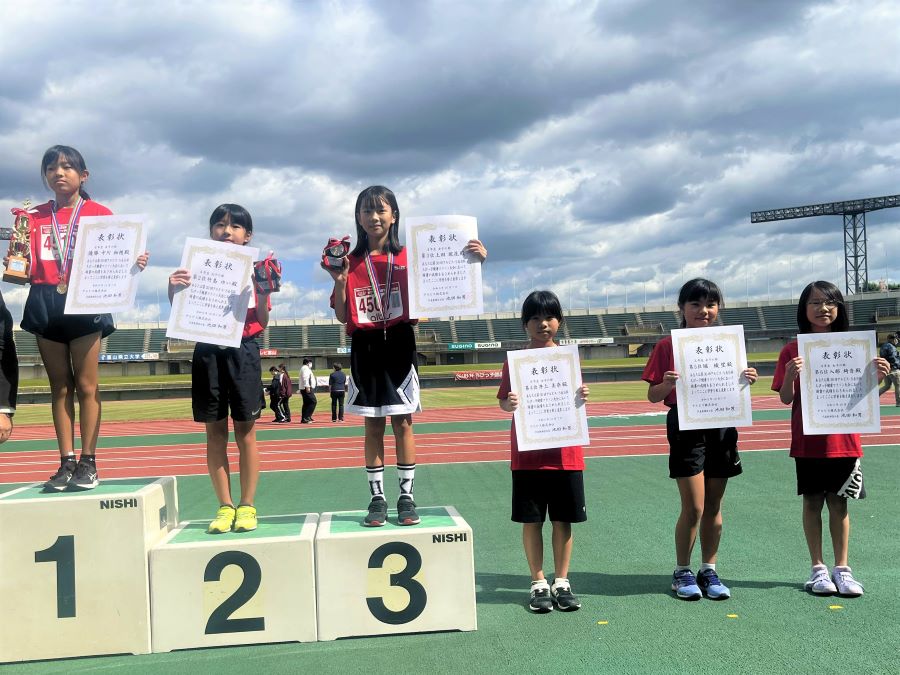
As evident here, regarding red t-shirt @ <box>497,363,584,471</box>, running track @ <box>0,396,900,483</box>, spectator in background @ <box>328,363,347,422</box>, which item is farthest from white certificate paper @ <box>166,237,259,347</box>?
spectator in background @ <box>328,363,347,422</box>

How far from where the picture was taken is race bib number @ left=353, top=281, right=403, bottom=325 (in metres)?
3.78

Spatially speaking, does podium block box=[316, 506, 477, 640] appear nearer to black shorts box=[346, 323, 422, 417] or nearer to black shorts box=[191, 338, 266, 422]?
black shorts box=[346, 323, 422, 417]

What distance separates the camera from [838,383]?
12.1 feet

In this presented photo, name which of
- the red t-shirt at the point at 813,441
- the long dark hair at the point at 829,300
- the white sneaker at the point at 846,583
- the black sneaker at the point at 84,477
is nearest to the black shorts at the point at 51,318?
the black sneaker at the point at 84,477

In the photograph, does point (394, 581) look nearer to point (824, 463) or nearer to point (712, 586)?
point (712, 586)

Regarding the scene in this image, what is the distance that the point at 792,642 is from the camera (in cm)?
300

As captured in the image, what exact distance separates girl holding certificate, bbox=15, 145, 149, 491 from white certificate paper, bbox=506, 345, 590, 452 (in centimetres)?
213

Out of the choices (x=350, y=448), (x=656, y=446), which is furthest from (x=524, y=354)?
(x=350, y=448)

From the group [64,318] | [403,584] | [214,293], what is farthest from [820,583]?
[64,318]

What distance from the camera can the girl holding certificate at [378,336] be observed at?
3762 millimetres

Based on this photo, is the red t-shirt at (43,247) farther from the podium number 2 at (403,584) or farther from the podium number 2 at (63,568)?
the podium number 2 at (403,584)

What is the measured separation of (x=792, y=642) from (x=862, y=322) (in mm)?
67817

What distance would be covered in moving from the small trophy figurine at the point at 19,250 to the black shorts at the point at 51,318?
0.11 meters

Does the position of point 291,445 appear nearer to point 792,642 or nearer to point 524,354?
point 524,354
